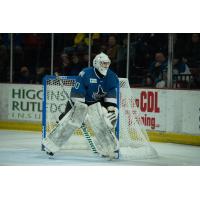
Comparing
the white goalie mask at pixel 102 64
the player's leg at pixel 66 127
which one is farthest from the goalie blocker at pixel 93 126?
the white goalie mask at pixel 102 64

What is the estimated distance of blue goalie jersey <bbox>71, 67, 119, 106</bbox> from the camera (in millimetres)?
8117

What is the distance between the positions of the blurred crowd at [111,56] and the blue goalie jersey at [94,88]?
254 cm

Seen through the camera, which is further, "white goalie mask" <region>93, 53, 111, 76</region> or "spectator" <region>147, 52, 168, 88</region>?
"spectator" <region>147, 52, 168, 88</region>

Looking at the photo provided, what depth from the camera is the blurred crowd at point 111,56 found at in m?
10.7

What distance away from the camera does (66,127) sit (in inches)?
325

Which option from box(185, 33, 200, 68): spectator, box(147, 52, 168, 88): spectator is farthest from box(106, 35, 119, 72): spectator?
box(185, 33, 200, 68): spectator

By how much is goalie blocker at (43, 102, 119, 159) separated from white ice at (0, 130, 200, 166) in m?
0.16

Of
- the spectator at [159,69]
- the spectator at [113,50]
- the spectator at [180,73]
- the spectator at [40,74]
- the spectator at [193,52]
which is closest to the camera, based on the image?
the spectator at [180,73]

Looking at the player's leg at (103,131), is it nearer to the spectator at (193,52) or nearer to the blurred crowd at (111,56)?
the blurred crowd at (111,56)

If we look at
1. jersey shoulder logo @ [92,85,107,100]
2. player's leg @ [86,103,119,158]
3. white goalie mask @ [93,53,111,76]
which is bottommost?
player's leg @ [86,103,119,158]

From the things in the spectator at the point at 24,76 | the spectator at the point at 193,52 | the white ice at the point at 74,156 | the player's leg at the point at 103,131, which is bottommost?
the white ice at the point at 74,156

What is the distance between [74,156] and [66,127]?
23.3 inches

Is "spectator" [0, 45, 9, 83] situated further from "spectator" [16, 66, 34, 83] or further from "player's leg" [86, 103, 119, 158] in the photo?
"player's leg" [86, 103, 119, 158]

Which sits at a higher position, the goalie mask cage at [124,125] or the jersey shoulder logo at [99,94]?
the jersey shoulder logo at [99,94]
